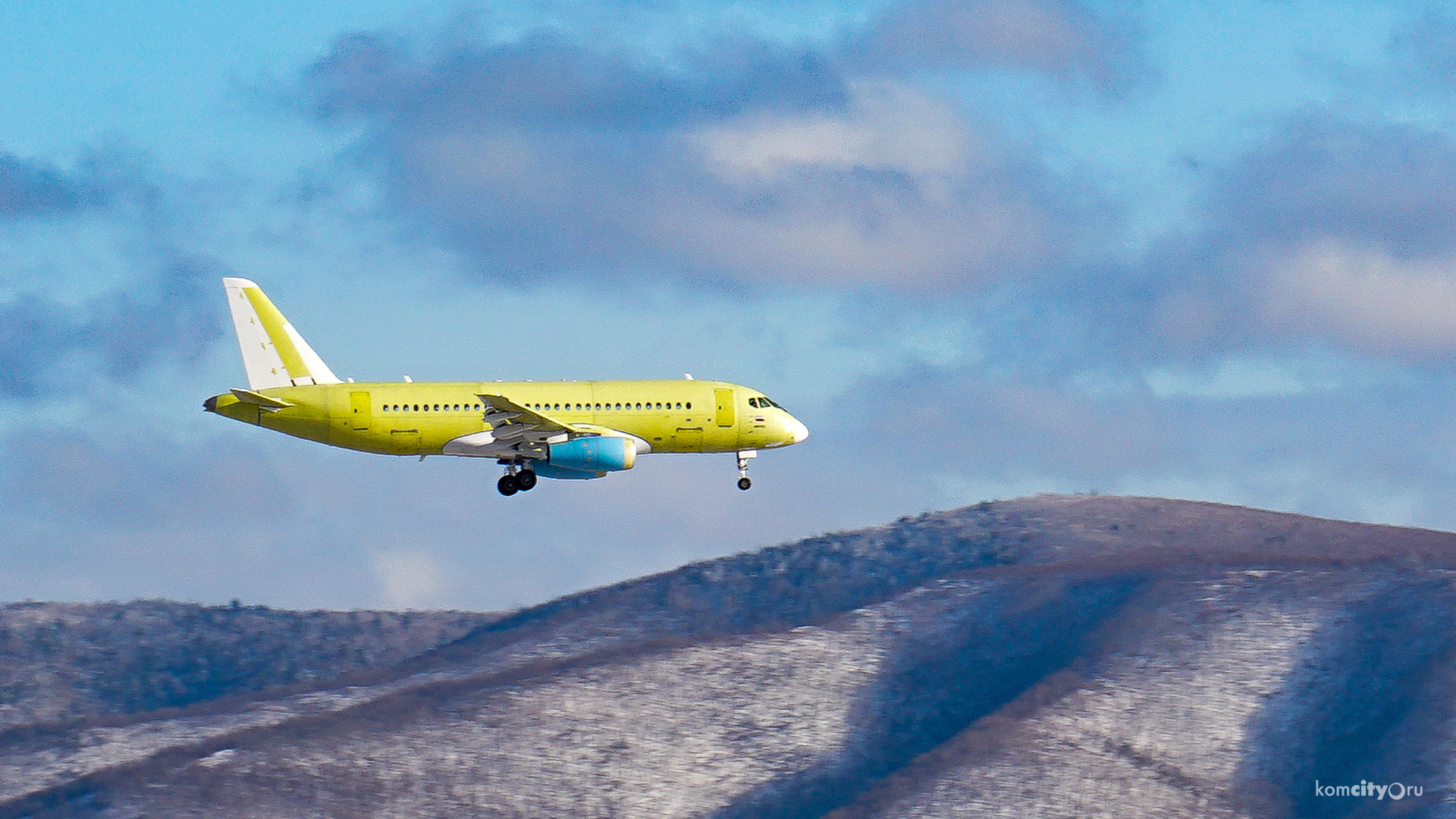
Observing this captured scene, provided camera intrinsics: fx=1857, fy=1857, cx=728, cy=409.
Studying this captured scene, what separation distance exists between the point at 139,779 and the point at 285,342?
9537 cm

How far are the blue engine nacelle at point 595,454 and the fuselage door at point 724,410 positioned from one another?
5.75m

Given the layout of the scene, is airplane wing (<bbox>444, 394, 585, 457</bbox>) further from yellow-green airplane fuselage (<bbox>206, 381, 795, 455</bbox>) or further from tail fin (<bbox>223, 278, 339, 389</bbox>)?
tail fin (<bbox>223, 278, 339, 389</bbox>)

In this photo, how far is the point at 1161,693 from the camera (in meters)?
200

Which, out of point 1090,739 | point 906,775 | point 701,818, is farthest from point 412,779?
point 1090,739

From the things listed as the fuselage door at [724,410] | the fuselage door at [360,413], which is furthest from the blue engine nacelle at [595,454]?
the fuselage door at [360,413]

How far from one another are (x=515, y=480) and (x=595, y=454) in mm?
7070

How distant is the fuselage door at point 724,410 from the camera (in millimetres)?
104562

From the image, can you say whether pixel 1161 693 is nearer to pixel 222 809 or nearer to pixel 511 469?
pixel 222 809

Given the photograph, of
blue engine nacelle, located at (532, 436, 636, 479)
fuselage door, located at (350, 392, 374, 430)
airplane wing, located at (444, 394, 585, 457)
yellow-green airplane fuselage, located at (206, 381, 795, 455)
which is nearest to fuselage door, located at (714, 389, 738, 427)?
yellow-green airplane fuselage, located at (206, 381, 795, 455)

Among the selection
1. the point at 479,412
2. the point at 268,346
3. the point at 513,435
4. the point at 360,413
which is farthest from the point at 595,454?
the point at 268,346

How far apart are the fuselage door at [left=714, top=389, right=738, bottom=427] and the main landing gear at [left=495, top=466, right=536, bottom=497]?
11051mm

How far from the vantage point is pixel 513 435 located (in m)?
102

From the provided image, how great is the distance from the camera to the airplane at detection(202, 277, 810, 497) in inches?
3991

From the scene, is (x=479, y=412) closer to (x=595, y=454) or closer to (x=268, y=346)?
(x=595, y=454)
